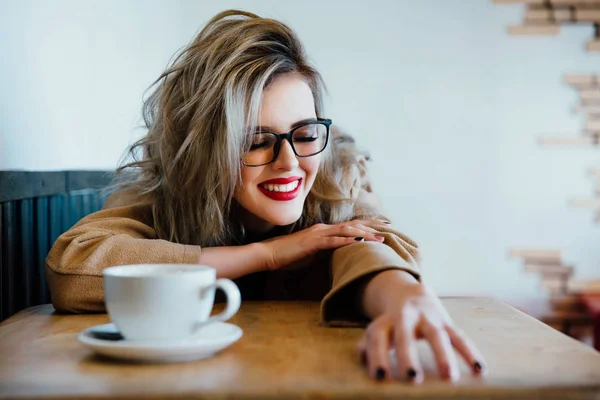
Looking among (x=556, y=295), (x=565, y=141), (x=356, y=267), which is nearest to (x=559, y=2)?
(x=565, y=141)

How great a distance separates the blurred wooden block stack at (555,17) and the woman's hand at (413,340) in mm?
2937

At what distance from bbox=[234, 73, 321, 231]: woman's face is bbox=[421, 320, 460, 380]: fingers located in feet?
1.93

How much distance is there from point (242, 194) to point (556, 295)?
2.58 metres

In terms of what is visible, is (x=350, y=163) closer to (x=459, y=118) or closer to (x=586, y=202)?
(x=459, y=118)

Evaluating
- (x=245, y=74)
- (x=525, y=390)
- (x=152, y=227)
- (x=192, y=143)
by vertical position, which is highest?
(x=245, y=74)

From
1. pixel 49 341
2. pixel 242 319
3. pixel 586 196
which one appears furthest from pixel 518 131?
pixel 49 341

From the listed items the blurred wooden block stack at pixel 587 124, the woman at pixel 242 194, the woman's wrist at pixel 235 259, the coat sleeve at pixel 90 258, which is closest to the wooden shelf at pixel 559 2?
the blurred wooden block stack at pixel 587 124

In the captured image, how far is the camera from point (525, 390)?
0.66 metres

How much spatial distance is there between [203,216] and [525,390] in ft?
2.65

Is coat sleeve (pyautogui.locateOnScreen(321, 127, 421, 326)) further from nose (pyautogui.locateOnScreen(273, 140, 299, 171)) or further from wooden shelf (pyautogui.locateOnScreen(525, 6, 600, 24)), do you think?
wooden shelf (pyautogui.locateOnScreen(525, 6, 600, 24))

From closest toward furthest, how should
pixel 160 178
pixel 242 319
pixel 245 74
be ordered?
pixel 242 319
pixel 245 74
pixel 160 178

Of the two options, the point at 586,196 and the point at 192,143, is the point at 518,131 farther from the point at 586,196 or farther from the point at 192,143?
the point at 192,143

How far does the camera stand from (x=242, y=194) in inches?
52.9

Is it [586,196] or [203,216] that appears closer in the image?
[203,216]
